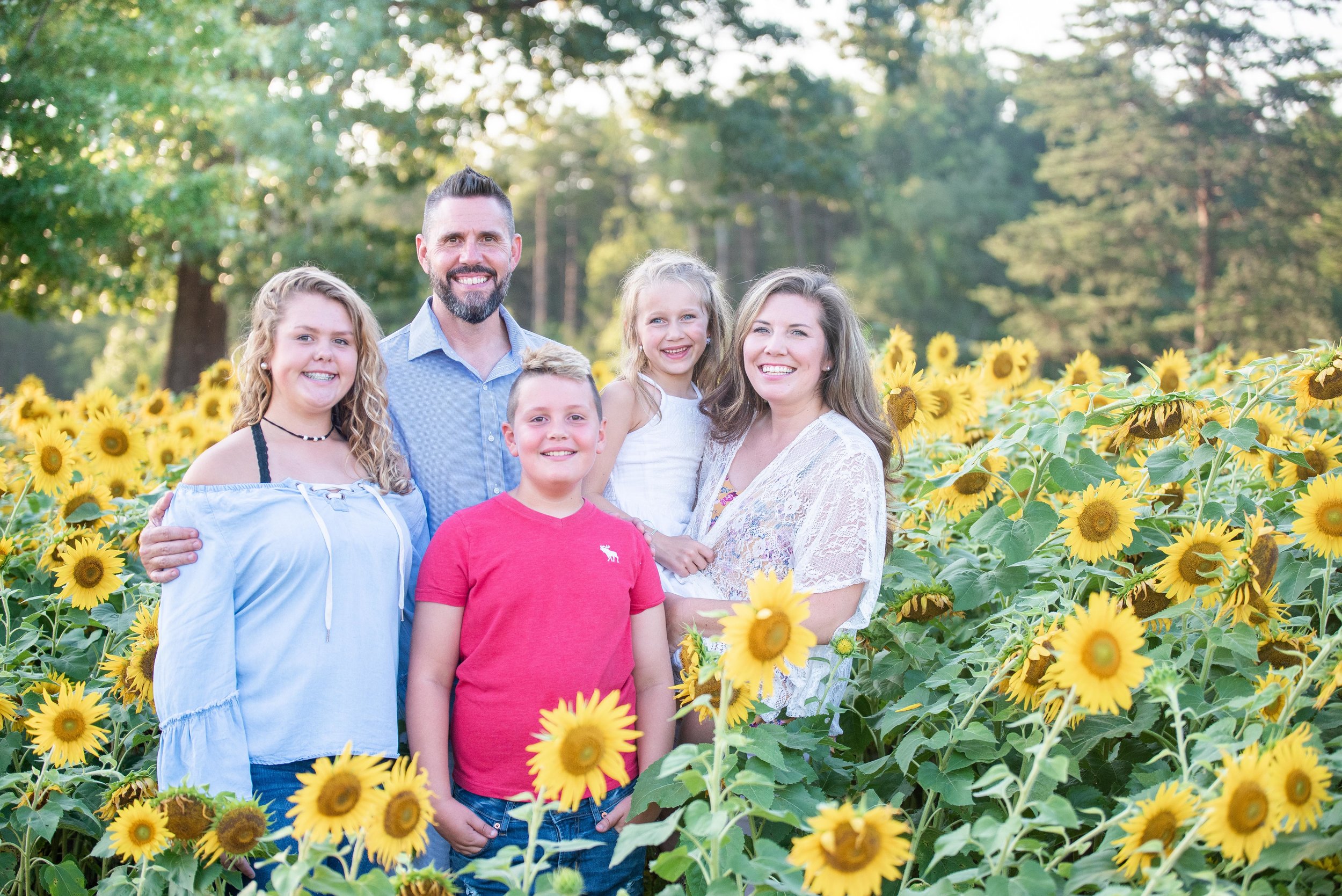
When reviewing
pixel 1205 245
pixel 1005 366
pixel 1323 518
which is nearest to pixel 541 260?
pixel 1205 245

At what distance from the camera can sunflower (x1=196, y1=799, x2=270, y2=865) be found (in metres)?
2.12

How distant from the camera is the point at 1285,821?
1.85m

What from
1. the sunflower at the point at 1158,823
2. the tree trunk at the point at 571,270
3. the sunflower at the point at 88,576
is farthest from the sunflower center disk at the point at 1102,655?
the tree trunk at the point at 571,270

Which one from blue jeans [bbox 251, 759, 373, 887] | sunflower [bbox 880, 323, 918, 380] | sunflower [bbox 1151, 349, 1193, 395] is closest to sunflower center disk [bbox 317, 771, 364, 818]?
blue jeans [bbox 251, 759, 373, 887]

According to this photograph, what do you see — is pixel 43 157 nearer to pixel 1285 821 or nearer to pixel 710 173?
pixel 1285 821

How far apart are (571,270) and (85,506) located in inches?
1822

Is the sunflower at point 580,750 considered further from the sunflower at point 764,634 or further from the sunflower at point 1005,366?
the sunflower at point 1005,366

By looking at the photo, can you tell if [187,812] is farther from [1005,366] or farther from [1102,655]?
[1005,366]

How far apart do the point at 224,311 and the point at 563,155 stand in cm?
3454

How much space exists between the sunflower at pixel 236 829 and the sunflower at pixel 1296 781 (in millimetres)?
1816

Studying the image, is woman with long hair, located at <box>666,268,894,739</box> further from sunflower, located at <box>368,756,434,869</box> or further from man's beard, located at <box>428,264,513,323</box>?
sunflower, located at <box>368,756,434,869</box>

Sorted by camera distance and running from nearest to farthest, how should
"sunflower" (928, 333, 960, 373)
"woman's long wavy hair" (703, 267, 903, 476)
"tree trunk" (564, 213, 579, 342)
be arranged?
"woman's long wavy hair" (703, 267, 903, 476)
"sunflower" (928, 333, 960, 373)
"tree trunk" (564, 213, 579, 342)

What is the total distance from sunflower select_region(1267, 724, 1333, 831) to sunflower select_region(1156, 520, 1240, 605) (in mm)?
739

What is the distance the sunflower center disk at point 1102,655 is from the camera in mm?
1966
